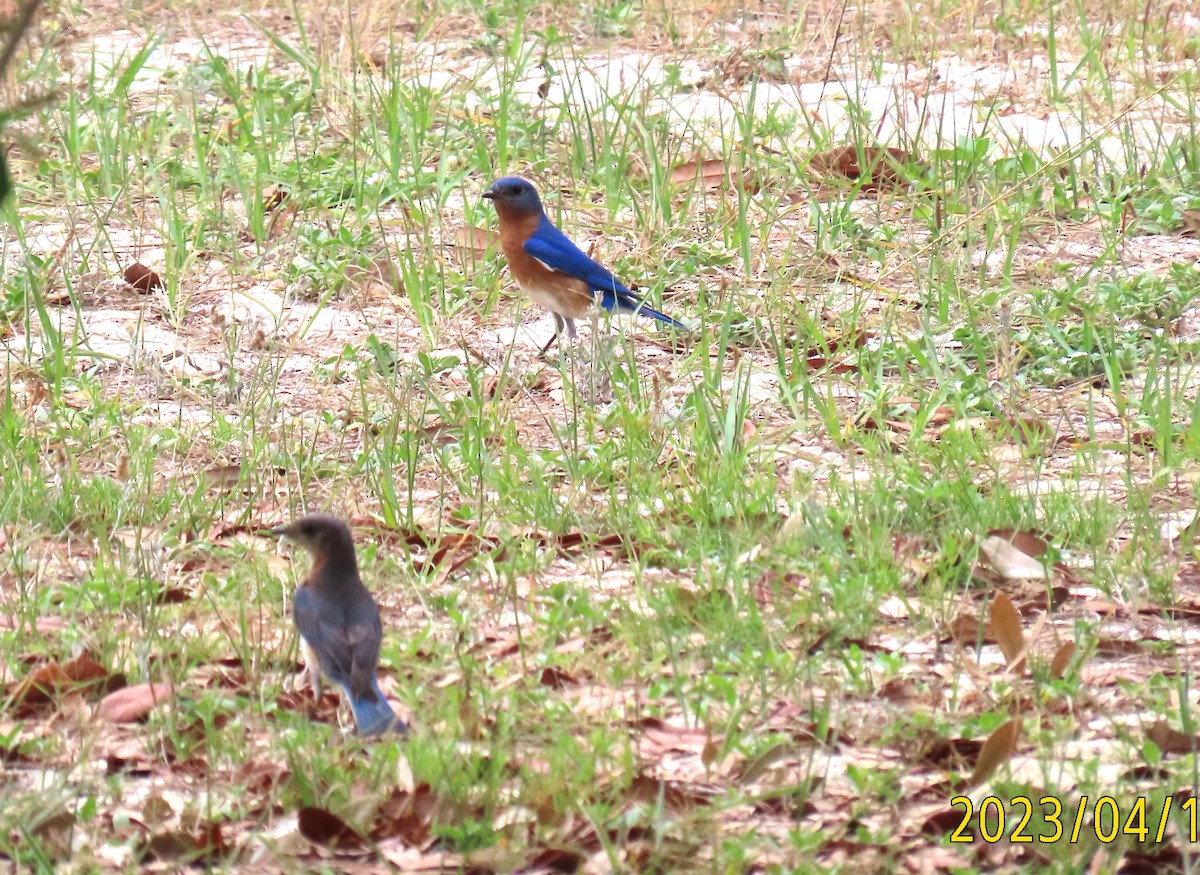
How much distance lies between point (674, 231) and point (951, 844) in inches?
163

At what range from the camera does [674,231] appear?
22.7 ft

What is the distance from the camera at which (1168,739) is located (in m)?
3.33

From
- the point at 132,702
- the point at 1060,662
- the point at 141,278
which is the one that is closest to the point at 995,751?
the point at 1060,662

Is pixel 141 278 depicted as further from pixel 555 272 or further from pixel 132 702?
pixel 132 702

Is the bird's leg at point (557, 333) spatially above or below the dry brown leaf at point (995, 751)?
below

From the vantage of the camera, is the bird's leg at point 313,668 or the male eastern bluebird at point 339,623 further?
the bird's leg at point 313,668

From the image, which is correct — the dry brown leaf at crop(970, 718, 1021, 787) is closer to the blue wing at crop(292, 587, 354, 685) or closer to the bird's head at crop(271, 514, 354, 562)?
the blue wing at crop(292, 587, 354, 685)

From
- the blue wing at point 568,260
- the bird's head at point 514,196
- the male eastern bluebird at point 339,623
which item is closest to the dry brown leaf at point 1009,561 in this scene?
the male eastern bluebird at point 339,623

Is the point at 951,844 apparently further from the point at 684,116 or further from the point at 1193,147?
the point at 684,116

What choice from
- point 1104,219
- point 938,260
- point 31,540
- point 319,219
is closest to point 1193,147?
point 1104,219

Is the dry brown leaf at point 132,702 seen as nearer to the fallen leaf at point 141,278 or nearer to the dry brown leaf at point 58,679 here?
the dry brown leaf at point 58,679

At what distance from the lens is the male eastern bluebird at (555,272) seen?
20.7 feet

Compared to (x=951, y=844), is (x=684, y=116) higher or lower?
higher

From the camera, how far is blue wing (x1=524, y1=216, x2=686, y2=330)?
Answer: 20.7ft
